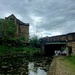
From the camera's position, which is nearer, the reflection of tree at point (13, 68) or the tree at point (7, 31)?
the reflection of tree at point (13, 68)

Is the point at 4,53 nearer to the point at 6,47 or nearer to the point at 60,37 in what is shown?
the point at 6,47

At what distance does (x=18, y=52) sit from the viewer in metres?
68.5

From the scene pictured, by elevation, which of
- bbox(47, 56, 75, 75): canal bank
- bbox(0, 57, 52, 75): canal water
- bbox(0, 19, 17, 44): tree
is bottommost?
bbox(0, 57, 52, 75): canal water

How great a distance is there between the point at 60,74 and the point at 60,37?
3260 centimetres

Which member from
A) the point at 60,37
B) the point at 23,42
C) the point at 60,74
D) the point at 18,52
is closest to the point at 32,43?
the point at 23,42

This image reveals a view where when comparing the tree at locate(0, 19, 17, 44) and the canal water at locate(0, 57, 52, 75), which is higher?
the tree at locate(0, 19, 17, 44)

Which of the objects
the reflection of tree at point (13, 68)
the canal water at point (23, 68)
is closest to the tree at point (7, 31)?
the canal water at point (23, 68)

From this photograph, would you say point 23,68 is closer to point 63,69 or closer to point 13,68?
point 13,68

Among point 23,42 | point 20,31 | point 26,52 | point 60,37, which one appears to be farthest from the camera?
point 20,31

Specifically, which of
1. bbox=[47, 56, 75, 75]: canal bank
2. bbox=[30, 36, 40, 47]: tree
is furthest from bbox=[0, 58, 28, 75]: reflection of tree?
bbox=[30, 36, 40, 47]: tree

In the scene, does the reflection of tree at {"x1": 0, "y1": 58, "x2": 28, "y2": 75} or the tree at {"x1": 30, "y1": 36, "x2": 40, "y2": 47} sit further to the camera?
the tree at {"x1": 30, "y1": 36, "x2": 40, "y2": 47}

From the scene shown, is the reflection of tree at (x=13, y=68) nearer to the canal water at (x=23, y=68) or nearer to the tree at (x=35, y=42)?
the canal water at (x=23, y=68)

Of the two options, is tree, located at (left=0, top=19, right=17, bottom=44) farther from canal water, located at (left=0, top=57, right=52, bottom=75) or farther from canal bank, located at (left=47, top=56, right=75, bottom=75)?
canal bank, located at (left=47, top=56, right=75, bottom=75)

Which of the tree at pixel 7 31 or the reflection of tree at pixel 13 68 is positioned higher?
the tree at pixel 7 31
